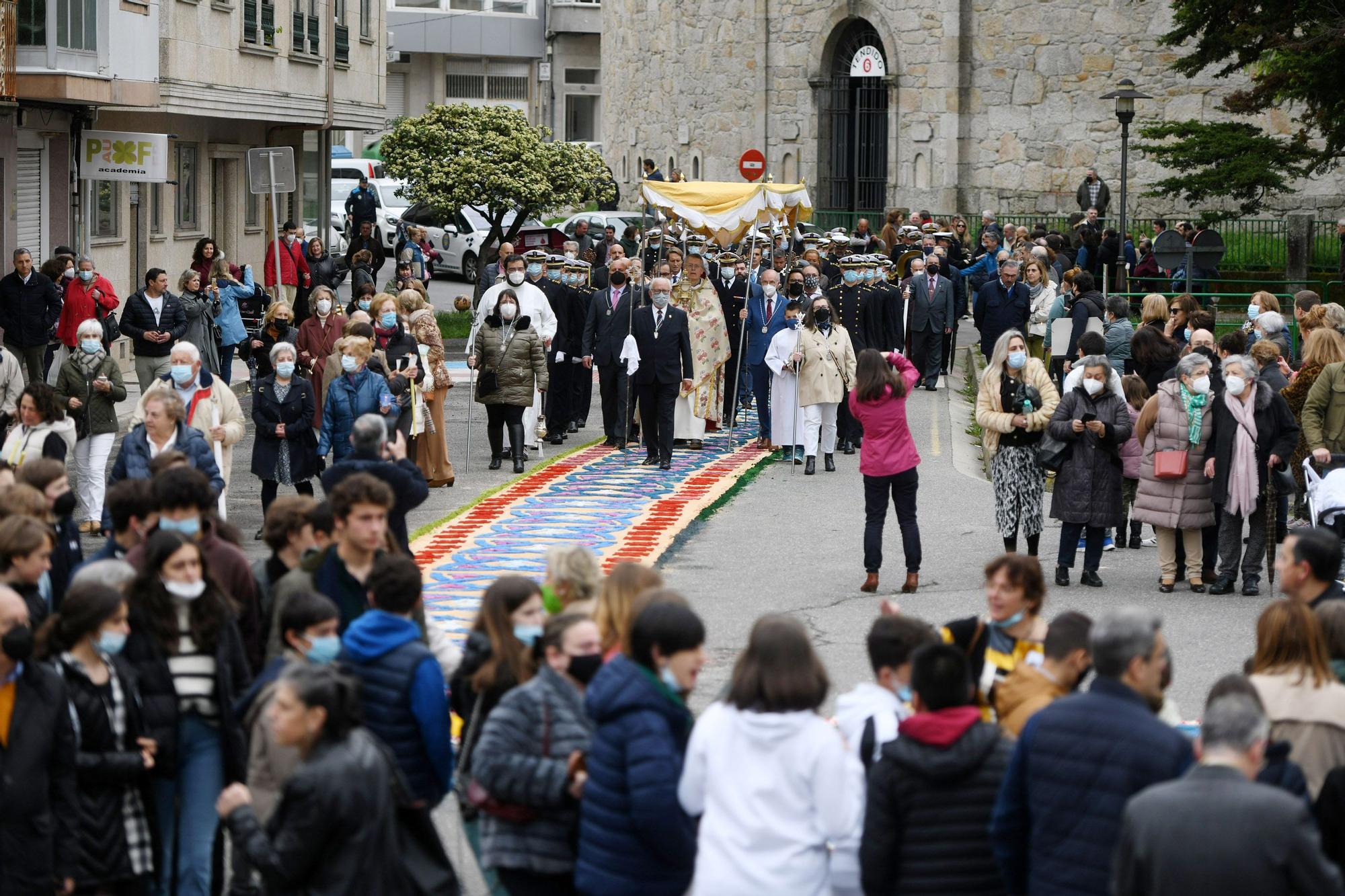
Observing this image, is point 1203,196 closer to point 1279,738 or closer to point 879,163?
point 879,163

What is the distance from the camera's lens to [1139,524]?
1529 centimetres

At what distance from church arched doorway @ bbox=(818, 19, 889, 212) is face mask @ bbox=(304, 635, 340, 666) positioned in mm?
35585

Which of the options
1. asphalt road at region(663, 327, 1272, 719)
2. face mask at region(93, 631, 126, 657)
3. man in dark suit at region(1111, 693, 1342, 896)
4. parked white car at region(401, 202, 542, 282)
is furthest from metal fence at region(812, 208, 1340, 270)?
man in dark suit at region(1111, 693, 1342, 896)

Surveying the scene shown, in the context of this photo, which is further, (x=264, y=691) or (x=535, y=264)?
(x=535, y=264)

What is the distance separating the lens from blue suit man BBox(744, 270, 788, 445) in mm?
20516

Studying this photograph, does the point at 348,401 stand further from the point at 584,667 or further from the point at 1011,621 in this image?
the point at 584,667

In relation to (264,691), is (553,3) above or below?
above

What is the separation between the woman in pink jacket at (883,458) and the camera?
13.1 meters

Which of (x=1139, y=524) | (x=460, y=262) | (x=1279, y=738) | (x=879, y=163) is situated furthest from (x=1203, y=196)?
(x=1279, y=738)

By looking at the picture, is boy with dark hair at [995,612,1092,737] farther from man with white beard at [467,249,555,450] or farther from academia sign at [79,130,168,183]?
academia sign at [79,130,168,183]

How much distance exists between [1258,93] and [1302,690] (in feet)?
70.2

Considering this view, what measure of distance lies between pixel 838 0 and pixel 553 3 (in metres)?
27.1

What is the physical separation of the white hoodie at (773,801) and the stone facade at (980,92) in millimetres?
33402

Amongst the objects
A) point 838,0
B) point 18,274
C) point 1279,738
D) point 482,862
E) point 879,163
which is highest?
point 838,0
